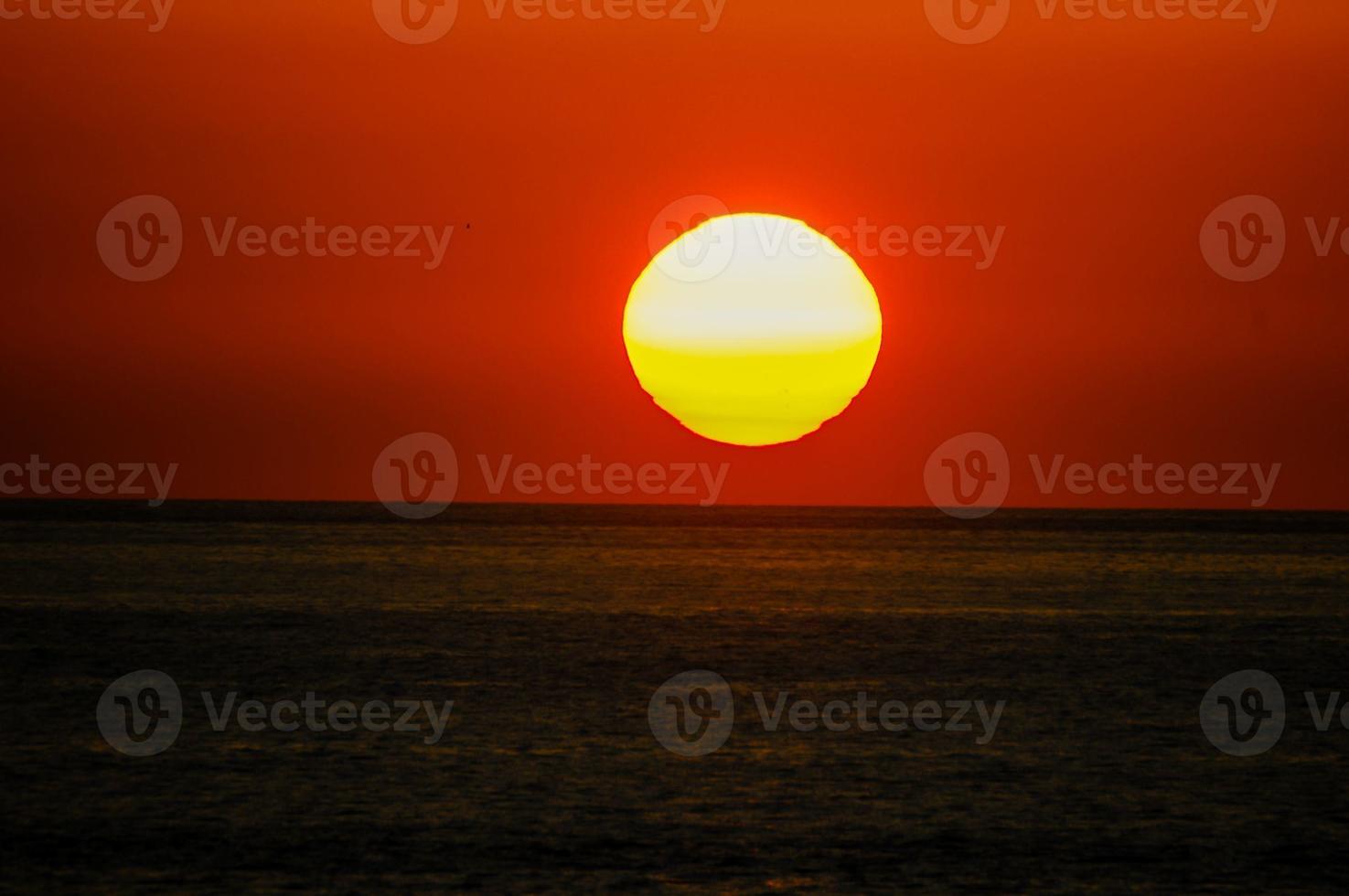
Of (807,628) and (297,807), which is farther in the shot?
(807,628)

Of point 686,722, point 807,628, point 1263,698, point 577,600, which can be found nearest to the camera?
point 686,722

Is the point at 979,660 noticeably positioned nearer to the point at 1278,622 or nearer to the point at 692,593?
the point at 1278,622

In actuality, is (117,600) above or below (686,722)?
above

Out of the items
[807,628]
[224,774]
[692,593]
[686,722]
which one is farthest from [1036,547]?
[224,774]

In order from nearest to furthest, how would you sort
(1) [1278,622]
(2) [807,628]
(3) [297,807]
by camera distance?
(3) [297,807], (2) [807,628], (1) [1278,622]

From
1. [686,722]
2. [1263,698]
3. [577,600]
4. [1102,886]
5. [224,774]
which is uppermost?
[577,600]

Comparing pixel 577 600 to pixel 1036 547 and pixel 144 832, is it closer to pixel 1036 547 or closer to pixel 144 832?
pixel 144 832
